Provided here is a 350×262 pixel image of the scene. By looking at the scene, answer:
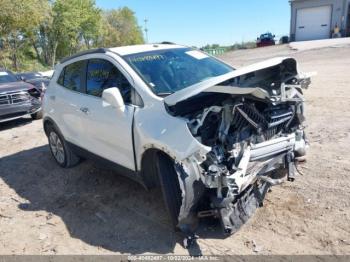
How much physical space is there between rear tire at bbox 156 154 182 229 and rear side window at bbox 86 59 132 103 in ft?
2.87

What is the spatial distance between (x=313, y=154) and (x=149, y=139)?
297 cm

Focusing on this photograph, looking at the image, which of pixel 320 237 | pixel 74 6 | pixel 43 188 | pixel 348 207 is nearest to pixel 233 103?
pixel 320 237

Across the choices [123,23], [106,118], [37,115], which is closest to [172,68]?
[106,118]

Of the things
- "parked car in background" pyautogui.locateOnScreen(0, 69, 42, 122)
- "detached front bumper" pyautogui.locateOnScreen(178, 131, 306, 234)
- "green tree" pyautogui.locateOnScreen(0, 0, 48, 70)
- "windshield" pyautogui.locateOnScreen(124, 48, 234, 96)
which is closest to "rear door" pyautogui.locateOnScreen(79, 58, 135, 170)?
"windshield" pyautogui.locateOnScreen(124, 48, 234, 96)

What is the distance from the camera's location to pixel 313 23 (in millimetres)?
35188

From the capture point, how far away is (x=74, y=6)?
1415 inches

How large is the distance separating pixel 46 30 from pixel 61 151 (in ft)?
117

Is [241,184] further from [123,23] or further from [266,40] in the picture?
[123,23]

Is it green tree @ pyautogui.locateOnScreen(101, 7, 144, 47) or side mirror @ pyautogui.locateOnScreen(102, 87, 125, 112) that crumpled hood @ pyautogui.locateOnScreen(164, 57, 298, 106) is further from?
green tree @ pyautogui.locateOnScreen(101, 7, 144, 47)

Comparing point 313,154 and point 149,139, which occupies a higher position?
point 149,139

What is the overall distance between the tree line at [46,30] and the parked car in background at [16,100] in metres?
15.2

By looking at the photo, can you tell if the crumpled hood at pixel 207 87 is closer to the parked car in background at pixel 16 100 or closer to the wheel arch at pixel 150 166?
the wheel arch at pixel 150 166

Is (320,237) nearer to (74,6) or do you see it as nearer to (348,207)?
(348,207)

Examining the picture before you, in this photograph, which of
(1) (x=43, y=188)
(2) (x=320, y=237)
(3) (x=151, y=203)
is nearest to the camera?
(2) (x=320, y=237)
